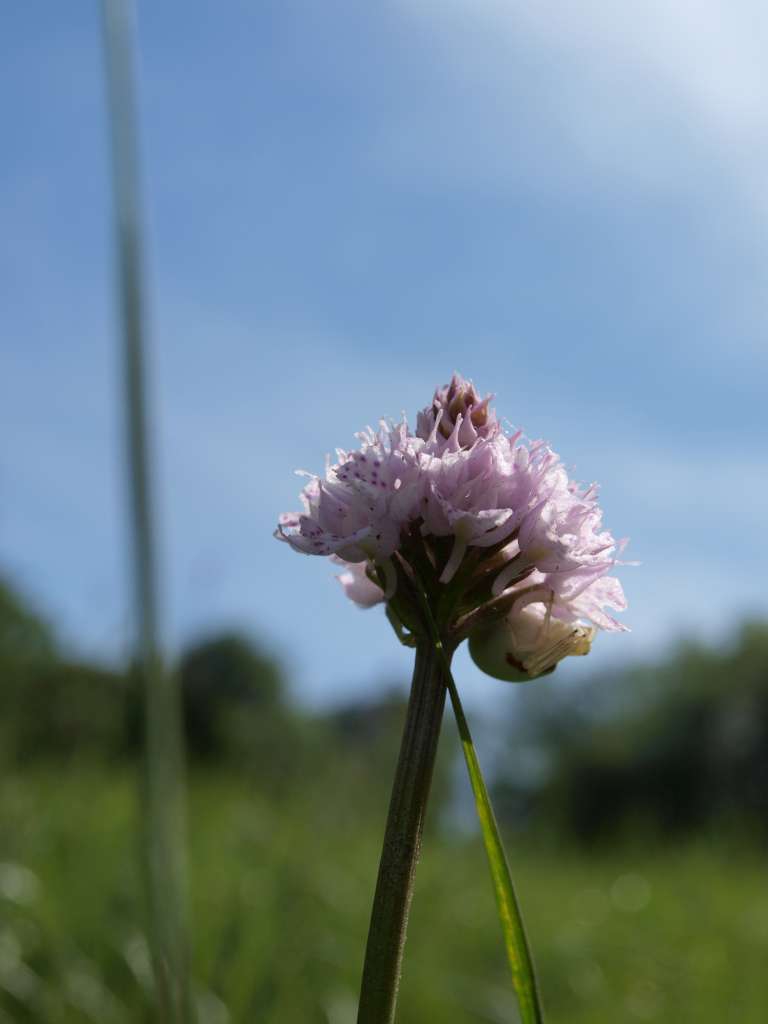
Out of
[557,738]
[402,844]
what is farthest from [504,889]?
[557,738]

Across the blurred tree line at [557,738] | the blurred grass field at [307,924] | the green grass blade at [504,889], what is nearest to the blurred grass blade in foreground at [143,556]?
the green grass blade at [504,889]

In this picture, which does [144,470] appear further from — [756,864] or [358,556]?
[756,864]

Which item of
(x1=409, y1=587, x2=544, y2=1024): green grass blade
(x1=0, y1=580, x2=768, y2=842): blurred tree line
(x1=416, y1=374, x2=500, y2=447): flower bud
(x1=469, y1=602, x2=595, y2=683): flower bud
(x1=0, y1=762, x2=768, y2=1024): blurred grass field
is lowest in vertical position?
(x1=409, y1=587, x2=544, y2=1024): green grass blade

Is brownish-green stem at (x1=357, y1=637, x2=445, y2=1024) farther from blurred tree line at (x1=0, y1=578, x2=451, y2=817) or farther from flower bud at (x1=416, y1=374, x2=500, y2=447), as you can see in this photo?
blurred tree line at (x1=0, y1=578, x2=451, y2=817)

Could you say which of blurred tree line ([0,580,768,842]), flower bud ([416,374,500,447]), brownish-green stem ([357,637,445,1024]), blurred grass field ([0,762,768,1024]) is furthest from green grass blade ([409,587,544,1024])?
blurred tree line ([0,580,768,842])

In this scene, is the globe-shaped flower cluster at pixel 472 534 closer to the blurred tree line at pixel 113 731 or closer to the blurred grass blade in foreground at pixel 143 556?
the blurred grass blade in foreground at pixel 143 556
